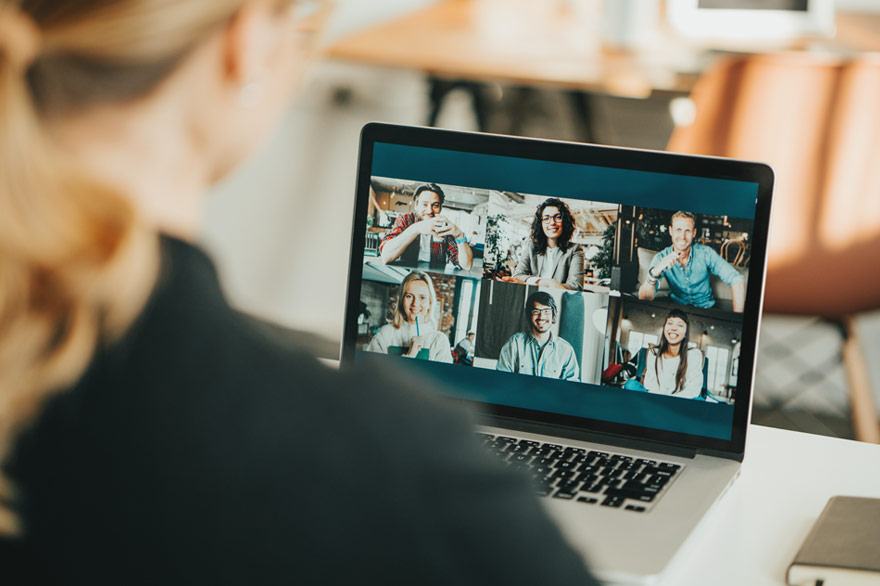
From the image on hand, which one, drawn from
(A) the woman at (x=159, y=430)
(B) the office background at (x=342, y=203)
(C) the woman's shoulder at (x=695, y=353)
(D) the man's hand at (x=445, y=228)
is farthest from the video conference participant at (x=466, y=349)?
(B) the office background at (x=342, y=203)

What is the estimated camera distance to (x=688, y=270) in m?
0.89

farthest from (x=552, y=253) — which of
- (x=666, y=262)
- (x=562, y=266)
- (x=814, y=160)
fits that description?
(x=814, y=160)

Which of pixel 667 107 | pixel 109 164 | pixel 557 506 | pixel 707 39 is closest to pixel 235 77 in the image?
pixel 109 164

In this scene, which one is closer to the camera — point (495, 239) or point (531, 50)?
point (495, 239)

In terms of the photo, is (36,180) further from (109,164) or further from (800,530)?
(800,530)

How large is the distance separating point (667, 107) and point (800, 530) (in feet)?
6.93

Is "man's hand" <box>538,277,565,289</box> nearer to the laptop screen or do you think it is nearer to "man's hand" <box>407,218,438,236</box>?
the laptop screen

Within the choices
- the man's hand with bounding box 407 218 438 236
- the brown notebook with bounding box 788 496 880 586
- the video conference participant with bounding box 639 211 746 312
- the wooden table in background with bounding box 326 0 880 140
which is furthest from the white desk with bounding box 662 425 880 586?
the wooden table in background with bounding box 326 0 880 140

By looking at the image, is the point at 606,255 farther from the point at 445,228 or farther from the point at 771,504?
the point at 771,504

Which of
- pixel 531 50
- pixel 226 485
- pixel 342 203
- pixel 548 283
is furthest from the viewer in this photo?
A: pixel 342 203

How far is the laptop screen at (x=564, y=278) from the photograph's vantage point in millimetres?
893

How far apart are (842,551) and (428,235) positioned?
1.68 ft

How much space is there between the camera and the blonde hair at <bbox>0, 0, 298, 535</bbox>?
13.7 inches

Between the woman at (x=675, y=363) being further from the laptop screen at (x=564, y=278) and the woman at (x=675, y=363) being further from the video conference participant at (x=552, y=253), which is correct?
the video conference participant at (x=552, y=253)
